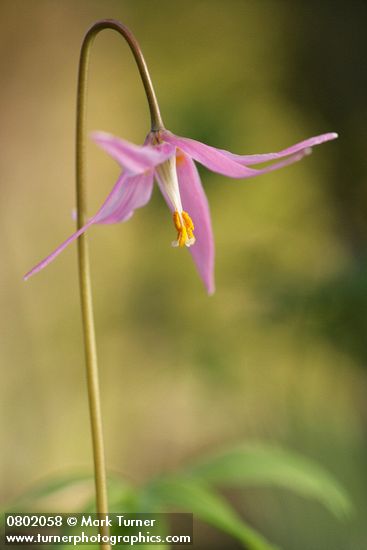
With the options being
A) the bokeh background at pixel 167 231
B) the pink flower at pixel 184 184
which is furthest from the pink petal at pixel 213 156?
the bokeh background at pixel 167 231

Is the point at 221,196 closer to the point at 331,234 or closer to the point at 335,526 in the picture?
the point at 331,234

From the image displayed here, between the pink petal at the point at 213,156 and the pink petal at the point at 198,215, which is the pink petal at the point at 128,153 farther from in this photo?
the pink petal at the point at 198,215

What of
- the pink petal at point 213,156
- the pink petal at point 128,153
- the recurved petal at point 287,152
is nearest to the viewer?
the pink petal at point 128,153

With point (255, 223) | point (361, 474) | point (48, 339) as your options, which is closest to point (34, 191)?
point (48, 339)

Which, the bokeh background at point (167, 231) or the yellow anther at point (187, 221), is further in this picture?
the bokeh background at point (167, 231)

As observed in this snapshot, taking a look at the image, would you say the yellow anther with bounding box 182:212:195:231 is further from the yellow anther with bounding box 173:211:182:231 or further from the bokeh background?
the bokeh background

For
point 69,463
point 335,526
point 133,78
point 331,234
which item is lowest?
point 335,526
